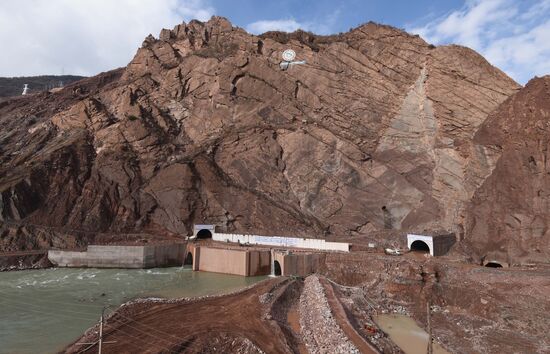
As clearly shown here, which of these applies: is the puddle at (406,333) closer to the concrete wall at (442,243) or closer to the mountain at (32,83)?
the concrete wall at (442,243)

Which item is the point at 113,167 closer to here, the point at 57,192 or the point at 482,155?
the point at 57,192

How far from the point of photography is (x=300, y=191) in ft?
170

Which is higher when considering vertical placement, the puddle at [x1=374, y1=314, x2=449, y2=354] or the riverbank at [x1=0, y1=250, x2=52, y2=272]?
the riverbank at [x1=0, y1=250, x2=52, y2=272]

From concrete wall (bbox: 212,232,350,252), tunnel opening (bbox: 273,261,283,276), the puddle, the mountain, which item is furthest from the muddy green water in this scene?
the mountain

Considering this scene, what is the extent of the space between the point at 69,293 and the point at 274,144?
107ft

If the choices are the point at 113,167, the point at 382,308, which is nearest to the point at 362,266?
the point at 382,308

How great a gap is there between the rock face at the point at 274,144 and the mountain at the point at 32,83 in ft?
229

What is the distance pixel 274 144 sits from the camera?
5528cm

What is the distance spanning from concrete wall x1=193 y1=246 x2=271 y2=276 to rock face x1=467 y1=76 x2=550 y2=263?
21233 mm

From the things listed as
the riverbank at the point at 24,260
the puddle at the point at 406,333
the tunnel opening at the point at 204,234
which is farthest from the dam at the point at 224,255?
the puddle at the point at 406,333

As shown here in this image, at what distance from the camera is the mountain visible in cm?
12219

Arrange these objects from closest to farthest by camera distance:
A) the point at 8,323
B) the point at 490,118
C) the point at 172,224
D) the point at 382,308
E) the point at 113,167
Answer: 1. the point at 8,323
2. the point at 382,308
3. the point at 490,118
4. the point at 172,224
5. the point at 113,167

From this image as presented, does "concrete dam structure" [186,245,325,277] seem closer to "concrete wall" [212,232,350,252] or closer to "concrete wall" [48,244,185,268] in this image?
"concrete wall" [212,232,350,252]

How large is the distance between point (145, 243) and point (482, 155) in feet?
131
